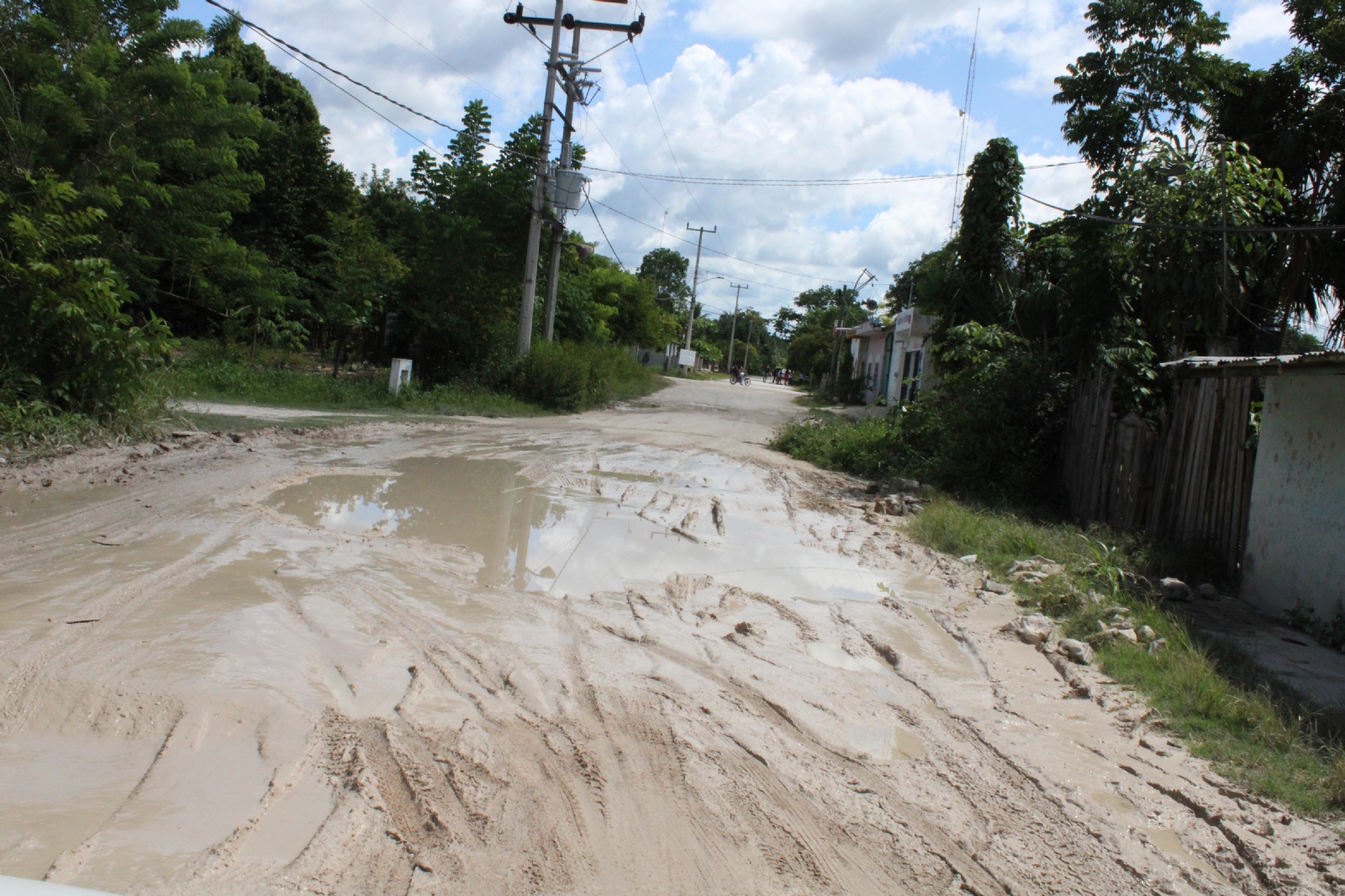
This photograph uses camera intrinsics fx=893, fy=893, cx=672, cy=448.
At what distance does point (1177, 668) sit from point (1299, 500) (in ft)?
9.13

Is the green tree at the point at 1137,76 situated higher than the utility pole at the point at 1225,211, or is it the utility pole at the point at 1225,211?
the green tree at the point at 1137,76

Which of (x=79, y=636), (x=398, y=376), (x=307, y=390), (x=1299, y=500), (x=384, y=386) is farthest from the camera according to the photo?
(x=384, y=386)

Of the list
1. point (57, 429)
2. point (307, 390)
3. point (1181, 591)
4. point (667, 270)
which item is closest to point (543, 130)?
point (307, 390)

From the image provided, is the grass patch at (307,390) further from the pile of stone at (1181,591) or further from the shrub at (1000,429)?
the pile of stone at (1181,591)

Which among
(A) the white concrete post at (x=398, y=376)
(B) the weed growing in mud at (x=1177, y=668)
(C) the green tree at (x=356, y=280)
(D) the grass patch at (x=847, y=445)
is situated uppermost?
(C) the green tree at (x=356, y=280)

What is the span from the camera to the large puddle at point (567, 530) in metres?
6.32

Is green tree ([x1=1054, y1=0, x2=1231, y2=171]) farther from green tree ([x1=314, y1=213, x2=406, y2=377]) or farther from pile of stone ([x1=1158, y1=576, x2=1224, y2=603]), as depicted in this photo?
green tree ([x1=314, y1=213, x2=406, y2=377])

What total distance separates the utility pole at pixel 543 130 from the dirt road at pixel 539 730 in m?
13.8

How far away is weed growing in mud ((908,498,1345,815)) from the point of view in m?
3.76

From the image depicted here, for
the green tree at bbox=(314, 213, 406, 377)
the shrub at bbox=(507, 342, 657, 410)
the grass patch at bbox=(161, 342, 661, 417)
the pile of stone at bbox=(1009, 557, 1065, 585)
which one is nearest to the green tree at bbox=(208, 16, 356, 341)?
the green tree at bbox=(314, 213, 406, 377)

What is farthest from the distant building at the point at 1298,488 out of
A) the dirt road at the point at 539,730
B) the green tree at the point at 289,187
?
the green tree at the point at 289,187

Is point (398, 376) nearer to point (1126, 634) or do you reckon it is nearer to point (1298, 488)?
point (1126, 634)

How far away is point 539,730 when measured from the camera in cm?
354

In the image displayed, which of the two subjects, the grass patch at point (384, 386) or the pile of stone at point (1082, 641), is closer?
the pile of stone at point (1082, 641)
